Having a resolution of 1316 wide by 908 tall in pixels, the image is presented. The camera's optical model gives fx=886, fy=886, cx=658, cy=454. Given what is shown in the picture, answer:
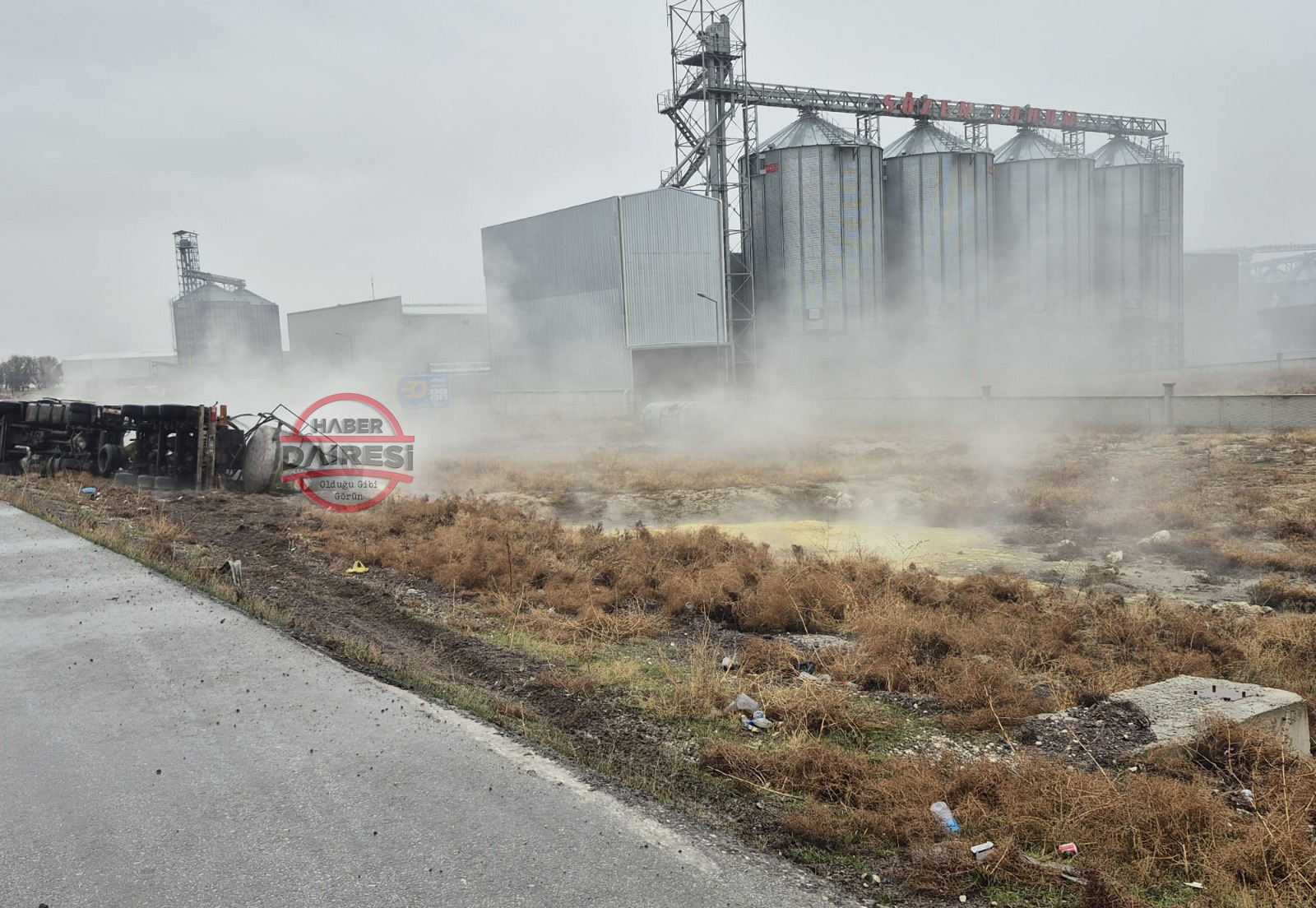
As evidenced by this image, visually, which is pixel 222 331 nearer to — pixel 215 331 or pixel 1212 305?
pixel 215 331

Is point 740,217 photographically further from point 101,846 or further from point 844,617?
point 101,846

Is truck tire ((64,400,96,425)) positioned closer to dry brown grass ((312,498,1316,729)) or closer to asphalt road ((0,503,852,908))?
dry brown grass ((312,498,1316,729))

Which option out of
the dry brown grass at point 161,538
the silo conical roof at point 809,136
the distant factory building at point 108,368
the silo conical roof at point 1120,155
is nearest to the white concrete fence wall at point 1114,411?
the silo conical roof at point 809,136

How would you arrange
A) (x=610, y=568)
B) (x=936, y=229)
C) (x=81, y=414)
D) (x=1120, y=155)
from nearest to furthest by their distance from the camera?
(x=610, y=568) < (x=81, y=414) < (x=936, y=229) < (x=1120, y=155)

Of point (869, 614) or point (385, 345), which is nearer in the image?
point (869, 614)

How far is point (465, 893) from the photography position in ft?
12.0

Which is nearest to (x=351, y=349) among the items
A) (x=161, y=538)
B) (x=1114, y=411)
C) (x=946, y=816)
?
(x=1114, y=411)

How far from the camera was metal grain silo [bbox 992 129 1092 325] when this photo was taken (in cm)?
4234

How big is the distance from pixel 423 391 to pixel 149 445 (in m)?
25.1

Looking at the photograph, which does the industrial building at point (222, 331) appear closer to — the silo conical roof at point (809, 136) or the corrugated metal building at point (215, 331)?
the corrugated metal building at point (215, 331)

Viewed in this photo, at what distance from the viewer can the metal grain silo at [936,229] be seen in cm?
4006

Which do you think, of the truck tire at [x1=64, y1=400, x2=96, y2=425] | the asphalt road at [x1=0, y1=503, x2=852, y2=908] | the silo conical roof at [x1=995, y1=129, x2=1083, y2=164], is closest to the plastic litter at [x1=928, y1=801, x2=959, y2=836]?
the asphalt road at [x1=0, y1=503, x2=852, y2=908]

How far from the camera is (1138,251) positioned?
4634 cm

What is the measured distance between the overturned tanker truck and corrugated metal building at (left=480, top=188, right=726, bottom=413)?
64.7ft
